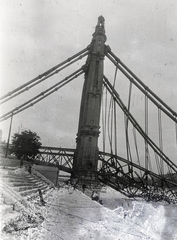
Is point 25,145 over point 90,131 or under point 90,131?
under

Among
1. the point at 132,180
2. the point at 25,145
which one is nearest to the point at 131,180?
the point at 132,180

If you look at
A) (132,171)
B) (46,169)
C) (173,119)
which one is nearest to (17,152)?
(46,169)

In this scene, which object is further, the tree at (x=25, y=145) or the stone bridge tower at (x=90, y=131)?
the tree at (x=25, y=145)

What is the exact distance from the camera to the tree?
1106 inches

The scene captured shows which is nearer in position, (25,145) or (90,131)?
(90,131)

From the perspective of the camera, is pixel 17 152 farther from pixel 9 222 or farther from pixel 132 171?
pixel 9 222

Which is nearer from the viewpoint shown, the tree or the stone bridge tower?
the stone bridge tower

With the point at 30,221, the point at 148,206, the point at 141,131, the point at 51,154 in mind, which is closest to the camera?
the point at 30,221

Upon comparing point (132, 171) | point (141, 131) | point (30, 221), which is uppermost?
point (141, 131)

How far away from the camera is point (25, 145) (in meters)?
28.5

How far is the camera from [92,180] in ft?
73.2

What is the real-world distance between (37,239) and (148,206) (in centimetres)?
1770

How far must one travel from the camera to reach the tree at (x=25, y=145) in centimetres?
2809

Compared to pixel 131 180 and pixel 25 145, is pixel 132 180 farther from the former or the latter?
pixel 25 145
